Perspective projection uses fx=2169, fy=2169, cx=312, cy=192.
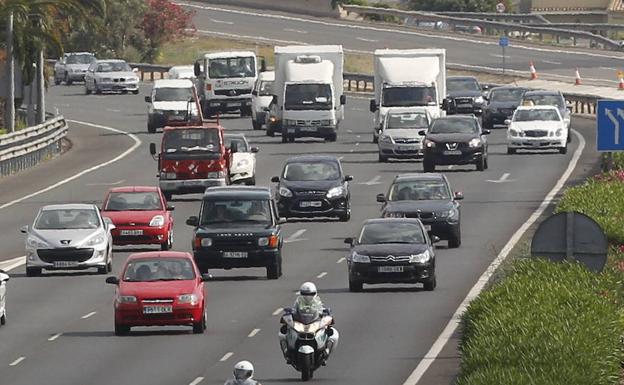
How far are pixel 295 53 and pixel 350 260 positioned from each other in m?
39.2

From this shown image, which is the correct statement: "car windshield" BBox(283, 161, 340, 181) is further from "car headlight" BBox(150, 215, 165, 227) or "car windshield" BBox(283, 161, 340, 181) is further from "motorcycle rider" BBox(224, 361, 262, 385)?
"motorcycle rider" BBox(224, 361, 262, 385)

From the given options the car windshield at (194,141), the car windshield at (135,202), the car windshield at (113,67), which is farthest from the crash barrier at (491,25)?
the car windshield at (135,202)

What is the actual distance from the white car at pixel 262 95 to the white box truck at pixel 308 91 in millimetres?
5403

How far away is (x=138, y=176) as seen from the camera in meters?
67.8

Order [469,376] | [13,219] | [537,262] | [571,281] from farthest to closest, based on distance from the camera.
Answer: [13,219], [537,262], [571,281], [469,376]

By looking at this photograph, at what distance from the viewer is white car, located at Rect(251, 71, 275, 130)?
85062 mm

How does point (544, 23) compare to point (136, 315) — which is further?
point (544, 23)

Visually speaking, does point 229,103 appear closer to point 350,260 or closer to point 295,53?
point 295,53

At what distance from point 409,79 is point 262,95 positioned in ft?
39.5

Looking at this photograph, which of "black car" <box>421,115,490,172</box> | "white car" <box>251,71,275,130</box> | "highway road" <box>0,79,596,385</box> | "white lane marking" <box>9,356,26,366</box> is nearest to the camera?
"highway road" <box>0,79,596,385</box>

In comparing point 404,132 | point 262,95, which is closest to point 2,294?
point 404,132

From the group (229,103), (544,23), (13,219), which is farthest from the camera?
(544,23)

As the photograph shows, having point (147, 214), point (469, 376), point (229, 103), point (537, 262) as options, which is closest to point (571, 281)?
point (537, 262)

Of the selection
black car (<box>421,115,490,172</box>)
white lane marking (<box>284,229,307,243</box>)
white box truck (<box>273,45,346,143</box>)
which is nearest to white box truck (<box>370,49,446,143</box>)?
white box truck (<box>273,45,346,143</box>)
